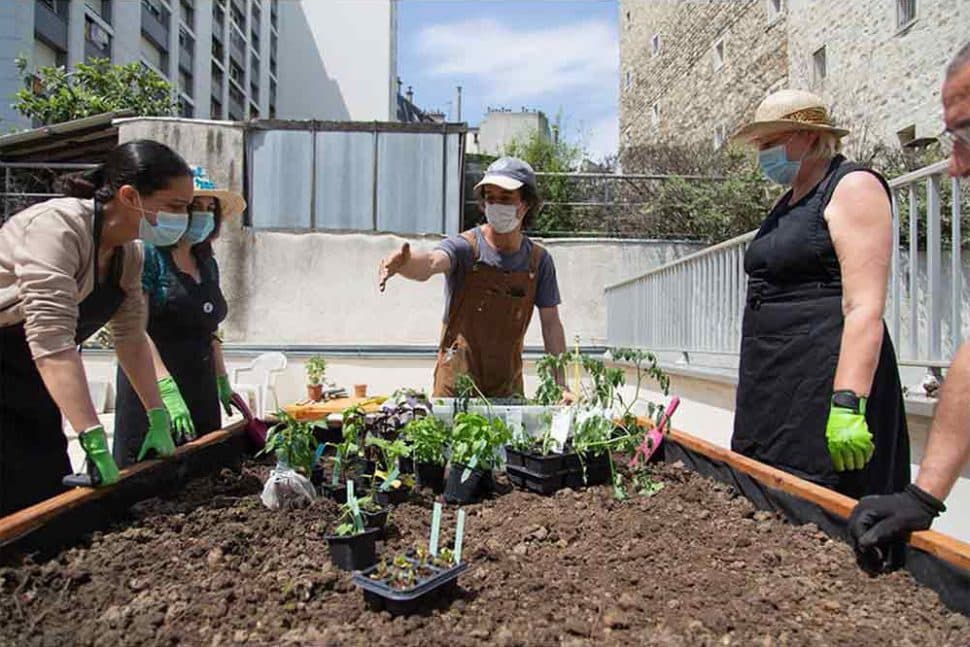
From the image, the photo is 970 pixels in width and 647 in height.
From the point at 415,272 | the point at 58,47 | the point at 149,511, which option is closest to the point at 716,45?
the point at 415,272

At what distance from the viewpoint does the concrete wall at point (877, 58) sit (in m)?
8.88

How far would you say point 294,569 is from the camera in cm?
124

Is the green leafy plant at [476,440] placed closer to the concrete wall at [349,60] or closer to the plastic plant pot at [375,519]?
the plastic plant pot at [375,519]

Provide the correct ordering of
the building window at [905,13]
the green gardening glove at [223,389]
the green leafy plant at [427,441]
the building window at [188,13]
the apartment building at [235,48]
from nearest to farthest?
the green leafy plant at [427,441]
the green gardening glove at [223,389]
the building window at [905,13]
the apartment building at [235,48]
the building window at [188,13]

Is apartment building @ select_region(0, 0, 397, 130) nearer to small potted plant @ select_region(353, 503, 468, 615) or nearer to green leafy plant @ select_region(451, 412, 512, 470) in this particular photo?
green leafy plant @ select_region(451, 412, 512, 470)

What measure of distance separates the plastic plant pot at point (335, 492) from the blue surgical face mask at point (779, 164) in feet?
4.79

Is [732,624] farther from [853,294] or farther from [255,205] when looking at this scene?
[255,205]

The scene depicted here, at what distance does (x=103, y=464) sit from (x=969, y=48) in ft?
6.00

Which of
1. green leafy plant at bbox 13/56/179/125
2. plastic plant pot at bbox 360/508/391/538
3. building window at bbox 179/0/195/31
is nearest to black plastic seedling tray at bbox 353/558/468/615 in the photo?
plastic plant pot at bbox 360/508/391/538

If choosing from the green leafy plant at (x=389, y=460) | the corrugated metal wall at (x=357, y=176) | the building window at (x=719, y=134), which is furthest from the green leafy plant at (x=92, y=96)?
the green leafy plant at (x=389, y=460)

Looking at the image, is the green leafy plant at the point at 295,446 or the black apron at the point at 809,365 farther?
the green leafy plant at the point at 295,446

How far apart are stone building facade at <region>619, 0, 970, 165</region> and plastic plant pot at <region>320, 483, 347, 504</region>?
9668 millimetres

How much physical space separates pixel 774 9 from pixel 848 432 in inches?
539

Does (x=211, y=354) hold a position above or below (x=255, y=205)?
below
